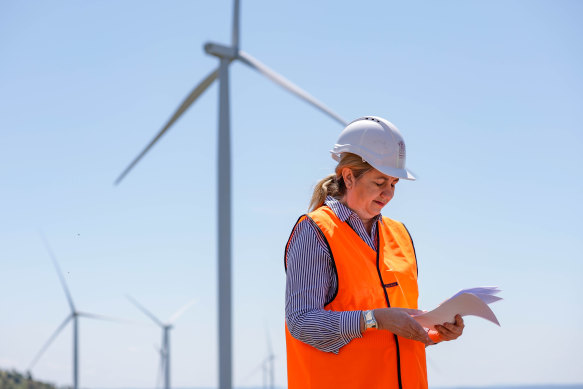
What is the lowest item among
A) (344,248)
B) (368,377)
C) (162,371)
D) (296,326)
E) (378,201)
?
(368,377)

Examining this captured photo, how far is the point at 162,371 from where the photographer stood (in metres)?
40.1

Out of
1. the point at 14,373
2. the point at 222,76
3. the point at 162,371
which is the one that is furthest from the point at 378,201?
the point at 14,373

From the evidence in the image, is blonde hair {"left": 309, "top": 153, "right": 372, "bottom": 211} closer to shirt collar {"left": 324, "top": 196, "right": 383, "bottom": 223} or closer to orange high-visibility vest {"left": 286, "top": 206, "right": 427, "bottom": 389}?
shirt collar {"left": 324, "top": 196, "right": 383, "bottom": 223}

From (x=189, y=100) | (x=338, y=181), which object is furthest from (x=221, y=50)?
(x=338, y=181)

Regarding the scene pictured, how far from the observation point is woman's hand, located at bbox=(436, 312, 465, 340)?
4363 mm

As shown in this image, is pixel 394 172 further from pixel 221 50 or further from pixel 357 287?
pixel 221 50

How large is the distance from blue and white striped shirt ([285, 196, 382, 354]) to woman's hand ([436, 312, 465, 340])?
0.66 metres

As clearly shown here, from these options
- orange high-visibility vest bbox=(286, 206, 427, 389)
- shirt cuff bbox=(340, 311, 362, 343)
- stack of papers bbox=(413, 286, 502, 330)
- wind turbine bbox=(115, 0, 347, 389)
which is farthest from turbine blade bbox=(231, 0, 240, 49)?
shirt cuff bbox=(340, 311, 362, 343)

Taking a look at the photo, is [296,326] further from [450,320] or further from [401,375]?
[450,320]

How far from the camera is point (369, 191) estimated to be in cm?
455

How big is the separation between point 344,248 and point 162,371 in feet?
124

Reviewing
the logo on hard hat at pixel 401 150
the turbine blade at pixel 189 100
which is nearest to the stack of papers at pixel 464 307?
the logo on hard hat at pixel 401 150

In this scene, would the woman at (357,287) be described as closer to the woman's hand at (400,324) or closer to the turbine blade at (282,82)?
the woman's hand at (400,324)

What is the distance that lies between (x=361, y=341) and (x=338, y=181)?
118 centimetres
